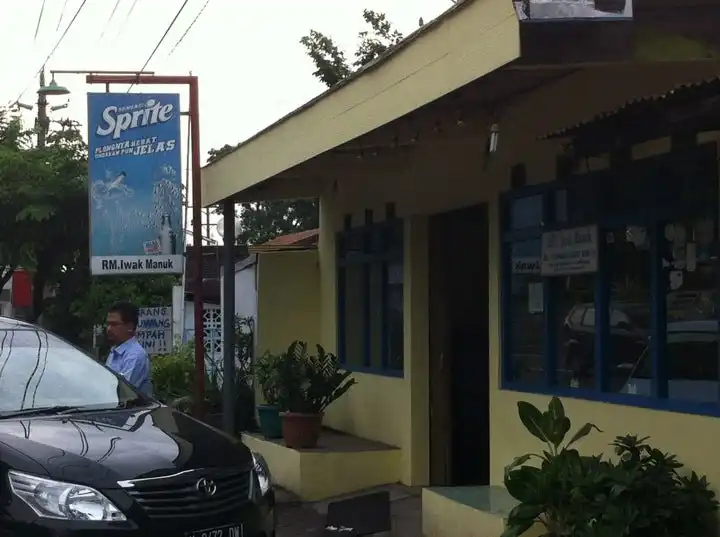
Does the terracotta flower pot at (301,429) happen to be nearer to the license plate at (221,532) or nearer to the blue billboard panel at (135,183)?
the blue billboard panel at (135,183)

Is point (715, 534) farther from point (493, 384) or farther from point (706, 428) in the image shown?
point (493, 384)

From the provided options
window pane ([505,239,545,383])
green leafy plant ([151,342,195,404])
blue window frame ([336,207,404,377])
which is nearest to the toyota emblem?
window pane ([505,239,545,383])

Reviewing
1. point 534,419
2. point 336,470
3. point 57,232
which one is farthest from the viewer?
point 57,232

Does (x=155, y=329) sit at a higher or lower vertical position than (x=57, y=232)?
lower

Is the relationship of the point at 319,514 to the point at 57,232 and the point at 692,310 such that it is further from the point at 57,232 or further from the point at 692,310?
the point at 57,232

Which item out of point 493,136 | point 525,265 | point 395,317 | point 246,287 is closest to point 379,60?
point 493,136

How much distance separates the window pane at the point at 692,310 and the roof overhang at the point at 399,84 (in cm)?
166

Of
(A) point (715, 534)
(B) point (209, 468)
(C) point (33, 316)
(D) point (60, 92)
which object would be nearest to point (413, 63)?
(B) point (209, 468)

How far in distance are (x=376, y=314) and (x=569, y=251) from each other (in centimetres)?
375

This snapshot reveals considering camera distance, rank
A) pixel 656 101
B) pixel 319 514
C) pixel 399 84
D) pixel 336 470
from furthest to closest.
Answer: pixel 336 470 → pixel 319 514 → pixel 399 84 → pixel 656 101

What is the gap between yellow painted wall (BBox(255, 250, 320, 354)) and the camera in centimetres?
1280

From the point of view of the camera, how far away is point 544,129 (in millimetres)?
7633

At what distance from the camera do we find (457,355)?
10.0 m

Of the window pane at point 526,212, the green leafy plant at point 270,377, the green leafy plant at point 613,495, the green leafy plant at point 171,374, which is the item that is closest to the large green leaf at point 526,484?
the green leafy plant at point 613,495
